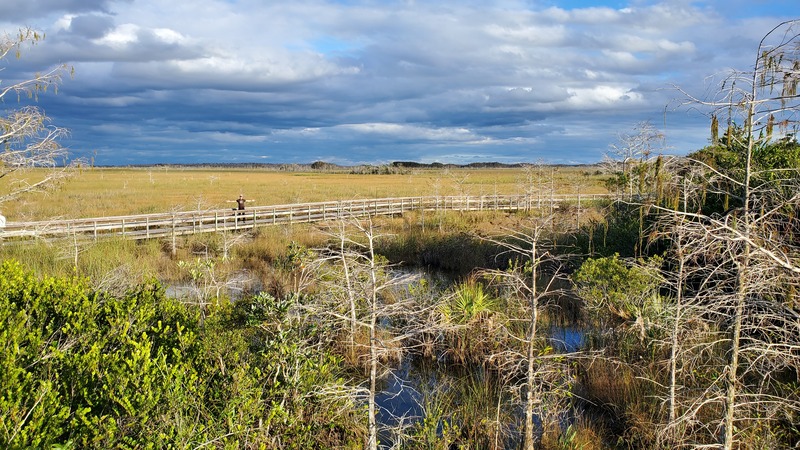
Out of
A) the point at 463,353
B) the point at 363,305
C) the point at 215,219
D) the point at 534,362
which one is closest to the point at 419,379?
→ the point at 463,353

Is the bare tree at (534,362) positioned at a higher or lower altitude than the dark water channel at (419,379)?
higher

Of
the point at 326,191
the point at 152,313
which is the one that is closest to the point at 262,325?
the point at 152,313

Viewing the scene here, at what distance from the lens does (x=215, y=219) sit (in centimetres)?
2536

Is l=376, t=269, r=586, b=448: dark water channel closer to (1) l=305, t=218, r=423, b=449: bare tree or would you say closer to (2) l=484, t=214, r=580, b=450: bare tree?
(1) l=305, t=218, r=423, b=449: bare tree

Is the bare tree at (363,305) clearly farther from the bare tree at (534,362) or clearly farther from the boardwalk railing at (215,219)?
the boardwalk railing at (215,219)

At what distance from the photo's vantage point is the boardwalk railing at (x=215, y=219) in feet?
66.3

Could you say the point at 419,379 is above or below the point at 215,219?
below

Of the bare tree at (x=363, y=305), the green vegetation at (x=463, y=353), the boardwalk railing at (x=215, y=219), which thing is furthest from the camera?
the boardwalk railing at (x=215, y=219)

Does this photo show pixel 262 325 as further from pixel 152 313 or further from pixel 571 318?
pixel 571 318

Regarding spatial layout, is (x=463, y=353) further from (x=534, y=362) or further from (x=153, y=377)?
(x=153, y=377)

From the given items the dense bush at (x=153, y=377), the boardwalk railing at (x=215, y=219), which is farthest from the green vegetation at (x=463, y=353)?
the boardwalk railing at (x=215, y=219)

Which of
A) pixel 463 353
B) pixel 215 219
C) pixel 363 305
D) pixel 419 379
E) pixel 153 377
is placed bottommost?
pixel 419 379

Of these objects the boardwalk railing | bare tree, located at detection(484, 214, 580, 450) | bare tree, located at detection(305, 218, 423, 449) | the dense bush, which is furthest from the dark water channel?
the boardwalk railing

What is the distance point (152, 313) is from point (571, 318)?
9691mm
